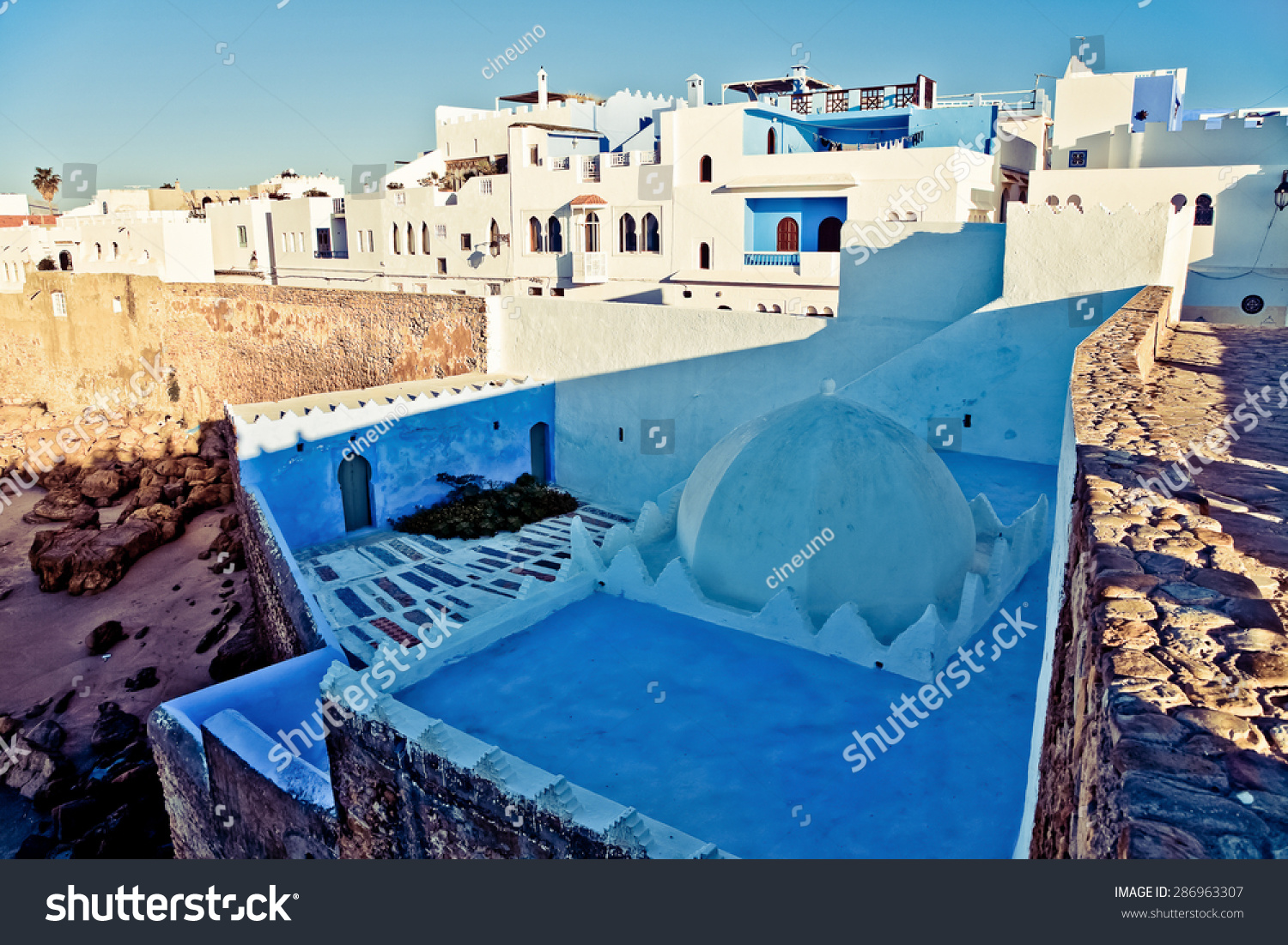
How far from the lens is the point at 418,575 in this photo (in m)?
13.2

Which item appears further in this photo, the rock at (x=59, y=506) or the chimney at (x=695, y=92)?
the chimney at (x=695, y=92)

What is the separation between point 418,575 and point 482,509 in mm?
2767

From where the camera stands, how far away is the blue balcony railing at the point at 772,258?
21873 mm

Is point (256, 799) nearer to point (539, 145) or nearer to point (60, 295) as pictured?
point (539, 145)

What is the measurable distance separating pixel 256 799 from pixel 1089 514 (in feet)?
22.8

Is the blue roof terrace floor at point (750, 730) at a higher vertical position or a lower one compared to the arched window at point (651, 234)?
lower

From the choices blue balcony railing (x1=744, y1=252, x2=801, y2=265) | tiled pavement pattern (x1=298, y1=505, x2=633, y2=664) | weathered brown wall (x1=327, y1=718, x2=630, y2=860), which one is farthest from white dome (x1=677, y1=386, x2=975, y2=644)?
blue balcony railing (x1=744, y1=252, x2=801, y2=265)

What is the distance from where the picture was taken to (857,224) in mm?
13766

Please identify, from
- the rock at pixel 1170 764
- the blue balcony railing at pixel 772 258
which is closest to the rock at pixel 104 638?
the blue balcony railing at pixel 772 258

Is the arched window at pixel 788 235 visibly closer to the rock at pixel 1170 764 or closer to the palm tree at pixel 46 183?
the rock at pixel 1170 764

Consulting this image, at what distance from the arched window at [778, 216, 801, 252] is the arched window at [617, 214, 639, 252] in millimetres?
4344

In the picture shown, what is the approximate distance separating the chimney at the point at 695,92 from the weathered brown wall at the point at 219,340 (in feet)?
43.1

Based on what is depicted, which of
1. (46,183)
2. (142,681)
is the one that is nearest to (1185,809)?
(142,681)

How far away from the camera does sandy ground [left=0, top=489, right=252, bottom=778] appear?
13.7m
